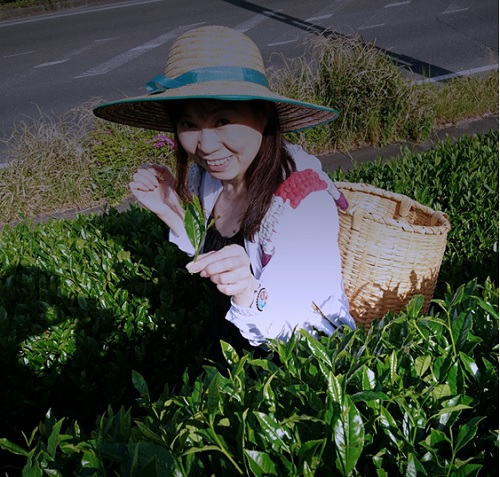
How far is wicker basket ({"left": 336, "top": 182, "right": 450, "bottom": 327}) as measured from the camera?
7.30ft

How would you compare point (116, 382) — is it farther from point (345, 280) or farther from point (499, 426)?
point (499, 426)

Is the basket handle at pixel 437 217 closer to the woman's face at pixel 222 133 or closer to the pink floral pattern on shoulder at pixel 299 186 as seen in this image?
the pink floral pattern on shoulder at pixel 299 186

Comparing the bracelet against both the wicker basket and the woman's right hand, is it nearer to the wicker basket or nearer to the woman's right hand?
the wicker basket

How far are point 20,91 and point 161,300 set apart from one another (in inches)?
358

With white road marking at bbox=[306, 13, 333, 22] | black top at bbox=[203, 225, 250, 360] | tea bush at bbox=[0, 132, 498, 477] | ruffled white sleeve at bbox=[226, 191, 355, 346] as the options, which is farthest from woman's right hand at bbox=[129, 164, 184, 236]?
white road marking at bbox=[306, 13, 333, 22]

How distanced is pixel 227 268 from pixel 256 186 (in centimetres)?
35

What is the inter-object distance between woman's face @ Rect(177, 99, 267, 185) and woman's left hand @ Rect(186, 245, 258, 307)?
1.08 feet

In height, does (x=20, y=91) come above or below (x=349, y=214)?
below

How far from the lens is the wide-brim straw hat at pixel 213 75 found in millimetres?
1984

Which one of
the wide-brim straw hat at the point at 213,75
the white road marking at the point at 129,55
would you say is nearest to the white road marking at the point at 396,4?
the white road marking at the point at 129,55

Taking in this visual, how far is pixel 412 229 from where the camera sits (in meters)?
2.21

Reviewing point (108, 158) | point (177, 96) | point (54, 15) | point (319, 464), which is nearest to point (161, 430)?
point (319, 464)

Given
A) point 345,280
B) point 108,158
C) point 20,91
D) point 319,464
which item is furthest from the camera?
point 20,91

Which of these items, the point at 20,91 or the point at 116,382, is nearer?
the point at 116,382
